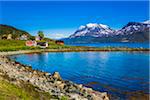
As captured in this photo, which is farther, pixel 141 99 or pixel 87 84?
pixel 87 84

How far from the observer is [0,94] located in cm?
2283

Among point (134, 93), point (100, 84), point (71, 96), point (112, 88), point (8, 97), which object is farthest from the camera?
point (100, 84)

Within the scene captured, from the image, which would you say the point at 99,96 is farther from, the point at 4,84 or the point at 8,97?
the point at 8,97

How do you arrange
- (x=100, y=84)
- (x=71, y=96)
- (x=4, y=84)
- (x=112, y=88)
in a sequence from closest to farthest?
(x=4, y=84) → (x=71, y=96) → (x=112, y=88) → (x=100, y=84)

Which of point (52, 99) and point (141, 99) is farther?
point (141, 99)

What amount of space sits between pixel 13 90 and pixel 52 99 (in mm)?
3817

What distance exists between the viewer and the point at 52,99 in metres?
27.8

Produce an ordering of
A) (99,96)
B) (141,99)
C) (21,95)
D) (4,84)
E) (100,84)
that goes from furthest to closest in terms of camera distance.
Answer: (100,84) < (141,99) < (99,96) < (4,84) < (21,95)

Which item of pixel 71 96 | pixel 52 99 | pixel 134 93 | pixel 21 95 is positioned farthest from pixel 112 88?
pixel 21 95

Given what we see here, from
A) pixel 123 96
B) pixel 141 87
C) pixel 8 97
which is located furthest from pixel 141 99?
pixel 8 97

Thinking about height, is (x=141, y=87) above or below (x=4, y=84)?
below

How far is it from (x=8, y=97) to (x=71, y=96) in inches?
436

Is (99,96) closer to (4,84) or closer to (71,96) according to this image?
(71,96)

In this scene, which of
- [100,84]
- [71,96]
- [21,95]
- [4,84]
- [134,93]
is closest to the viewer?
[21,95]
